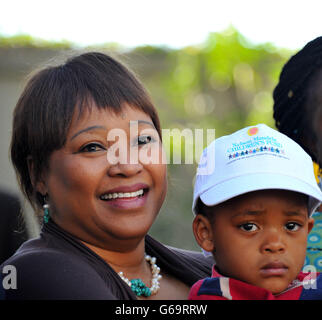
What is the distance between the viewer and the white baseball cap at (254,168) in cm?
229

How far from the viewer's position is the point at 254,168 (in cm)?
233

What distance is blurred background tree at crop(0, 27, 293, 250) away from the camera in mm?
7414

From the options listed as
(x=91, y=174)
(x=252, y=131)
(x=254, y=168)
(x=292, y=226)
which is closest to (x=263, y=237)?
(x=292, y=226)

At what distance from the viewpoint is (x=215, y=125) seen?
7660 mm

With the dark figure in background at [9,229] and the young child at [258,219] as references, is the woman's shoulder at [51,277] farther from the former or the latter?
the dark figure in background at [9,229]

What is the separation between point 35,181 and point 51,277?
63 cm

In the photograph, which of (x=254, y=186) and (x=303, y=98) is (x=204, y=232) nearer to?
(x=254, y=186)

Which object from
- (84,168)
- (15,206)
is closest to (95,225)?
(84,168)

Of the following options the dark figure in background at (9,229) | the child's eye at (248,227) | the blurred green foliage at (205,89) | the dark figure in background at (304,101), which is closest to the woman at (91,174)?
the child's eye at (248,227)

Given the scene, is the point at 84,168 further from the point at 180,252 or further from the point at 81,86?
the point at 180,252

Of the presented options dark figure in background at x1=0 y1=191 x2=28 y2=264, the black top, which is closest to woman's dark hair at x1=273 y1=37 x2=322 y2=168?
the black top

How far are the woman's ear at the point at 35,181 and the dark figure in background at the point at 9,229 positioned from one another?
1.08 m

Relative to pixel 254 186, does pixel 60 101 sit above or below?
above

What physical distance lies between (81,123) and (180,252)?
0.97m
